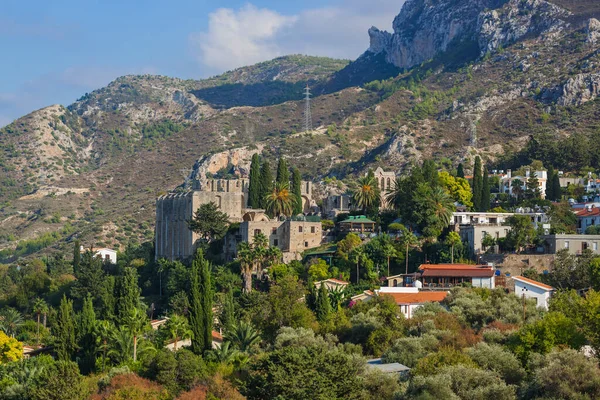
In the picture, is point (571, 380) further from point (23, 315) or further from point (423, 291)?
point (23, 315)

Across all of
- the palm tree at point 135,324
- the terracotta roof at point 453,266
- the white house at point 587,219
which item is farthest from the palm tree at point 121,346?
the white house at point 587,219

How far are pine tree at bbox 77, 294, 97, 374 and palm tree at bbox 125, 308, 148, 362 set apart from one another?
2471 millimetres

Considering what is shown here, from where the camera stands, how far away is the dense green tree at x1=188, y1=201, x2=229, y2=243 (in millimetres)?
102500

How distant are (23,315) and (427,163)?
41665 millimetres

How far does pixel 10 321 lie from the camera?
102 metres

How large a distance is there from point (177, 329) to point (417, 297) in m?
17.5

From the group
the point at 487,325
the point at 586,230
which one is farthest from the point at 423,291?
the point at 586,230

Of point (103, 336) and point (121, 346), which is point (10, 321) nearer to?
point (103, 336)

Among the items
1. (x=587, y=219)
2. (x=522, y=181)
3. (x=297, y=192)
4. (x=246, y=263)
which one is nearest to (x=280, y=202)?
(x=297, y=192)

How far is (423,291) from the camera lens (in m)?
85.2

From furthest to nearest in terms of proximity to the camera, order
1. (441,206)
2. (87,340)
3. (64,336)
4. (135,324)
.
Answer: (441,206), (87,340), (64,336), (135,324)

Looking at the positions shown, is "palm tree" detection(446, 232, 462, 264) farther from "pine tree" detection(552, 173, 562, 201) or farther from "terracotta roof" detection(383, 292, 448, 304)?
"pine tree" detection(552, 173, 562, 201)

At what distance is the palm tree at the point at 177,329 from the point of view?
7575 cm

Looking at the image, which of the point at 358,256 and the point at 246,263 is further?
the point at 246,263
